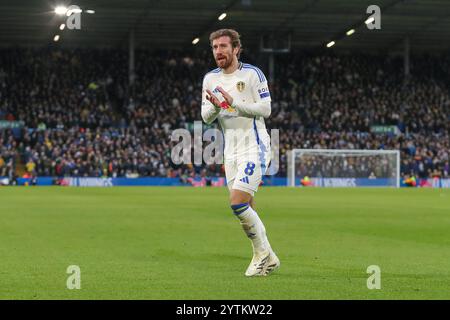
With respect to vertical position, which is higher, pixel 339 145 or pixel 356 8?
pixel 356 8

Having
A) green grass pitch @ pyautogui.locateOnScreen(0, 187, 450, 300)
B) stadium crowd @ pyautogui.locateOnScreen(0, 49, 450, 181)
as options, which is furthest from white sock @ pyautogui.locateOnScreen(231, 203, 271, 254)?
stadium crowd @ pyautogui.locateOnScreen(0, 49, 450, 181)

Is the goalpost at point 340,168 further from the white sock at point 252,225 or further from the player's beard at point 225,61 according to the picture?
the player's beard at point 225,61

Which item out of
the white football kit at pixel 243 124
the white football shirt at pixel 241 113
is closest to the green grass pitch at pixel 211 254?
the white football kit at pixel 243 124

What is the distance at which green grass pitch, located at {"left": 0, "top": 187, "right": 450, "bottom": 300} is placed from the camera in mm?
8031

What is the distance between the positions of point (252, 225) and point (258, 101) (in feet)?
4.46

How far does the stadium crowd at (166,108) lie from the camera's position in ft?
164

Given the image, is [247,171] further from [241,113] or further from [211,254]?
Result: [211,254]

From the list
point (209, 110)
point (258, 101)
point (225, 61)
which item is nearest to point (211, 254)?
point (209, 110)

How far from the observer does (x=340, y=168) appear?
168ft

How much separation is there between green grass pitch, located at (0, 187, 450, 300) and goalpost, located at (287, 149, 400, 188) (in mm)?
27819

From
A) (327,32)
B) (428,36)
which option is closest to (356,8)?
(327,32)

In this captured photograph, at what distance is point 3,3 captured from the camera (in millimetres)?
49031
